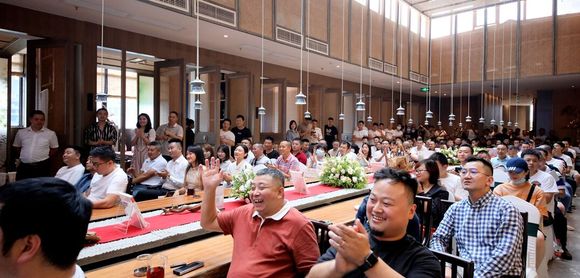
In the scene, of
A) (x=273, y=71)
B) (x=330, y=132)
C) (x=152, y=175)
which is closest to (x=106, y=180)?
(x=152, y=175)

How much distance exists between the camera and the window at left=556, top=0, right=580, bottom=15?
11680mm

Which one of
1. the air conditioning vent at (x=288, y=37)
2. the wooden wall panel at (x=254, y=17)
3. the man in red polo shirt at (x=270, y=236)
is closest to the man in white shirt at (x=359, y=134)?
the air conditioning vent at (x=288, y=37)

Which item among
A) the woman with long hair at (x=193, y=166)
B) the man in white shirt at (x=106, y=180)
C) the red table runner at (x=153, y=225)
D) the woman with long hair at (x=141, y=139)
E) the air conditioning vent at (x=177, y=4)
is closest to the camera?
the red table runner at (x=153, y=225)

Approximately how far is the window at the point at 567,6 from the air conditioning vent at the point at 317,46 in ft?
27.9

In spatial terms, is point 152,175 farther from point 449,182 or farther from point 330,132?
point 330,132

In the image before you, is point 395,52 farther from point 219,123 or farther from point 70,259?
point 70,259

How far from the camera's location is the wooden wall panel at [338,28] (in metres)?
9.39

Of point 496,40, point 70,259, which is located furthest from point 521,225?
point 496,40

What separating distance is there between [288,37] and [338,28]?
2.13m

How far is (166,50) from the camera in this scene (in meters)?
7.82

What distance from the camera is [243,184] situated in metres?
3.41

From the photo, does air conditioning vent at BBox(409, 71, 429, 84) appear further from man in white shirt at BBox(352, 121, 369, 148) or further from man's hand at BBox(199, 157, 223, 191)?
man's hand at BBox(199, 157, 223, 191)

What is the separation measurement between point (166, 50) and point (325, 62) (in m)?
4.16

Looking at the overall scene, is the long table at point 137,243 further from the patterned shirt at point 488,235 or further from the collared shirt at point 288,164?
the collared shirt at point 288,164
